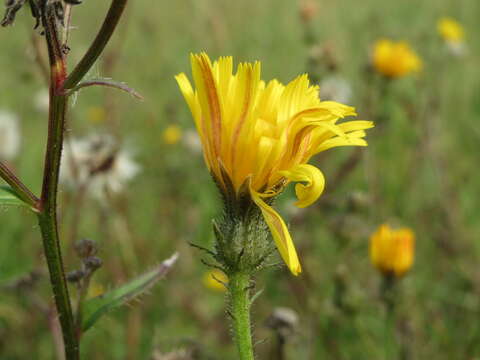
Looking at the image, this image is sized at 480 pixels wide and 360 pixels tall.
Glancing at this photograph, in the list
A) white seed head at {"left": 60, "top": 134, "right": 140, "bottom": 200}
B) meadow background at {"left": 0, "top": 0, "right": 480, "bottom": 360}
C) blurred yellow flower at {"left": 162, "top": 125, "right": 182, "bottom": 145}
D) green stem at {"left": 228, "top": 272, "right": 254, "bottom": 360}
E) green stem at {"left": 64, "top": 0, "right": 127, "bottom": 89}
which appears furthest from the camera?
blurred yellow flower at {"left": 162, "top": 125, "right": 182, "bottom": 145}

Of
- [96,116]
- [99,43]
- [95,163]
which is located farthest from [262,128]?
[96,116]

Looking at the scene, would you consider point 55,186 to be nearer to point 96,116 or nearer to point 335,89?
point 335,89

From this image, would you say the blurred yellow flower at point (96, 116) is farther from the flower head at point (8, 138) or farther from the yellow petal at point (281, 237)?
the yellow petal at point (281, 237)

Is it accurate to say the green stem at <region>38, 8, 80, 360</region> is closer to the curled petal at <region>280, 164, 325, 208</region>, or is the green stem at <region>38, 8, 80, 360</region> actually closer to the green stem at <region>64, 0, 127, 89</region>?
the green stem at <region>64, 0, 127, 89</region>

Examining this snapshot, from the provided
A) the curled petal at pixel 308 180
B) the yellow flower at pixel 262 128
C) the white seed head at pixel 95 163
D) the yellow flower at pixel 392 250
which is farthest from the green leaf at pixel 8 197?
the white seed head at pixel 95 163

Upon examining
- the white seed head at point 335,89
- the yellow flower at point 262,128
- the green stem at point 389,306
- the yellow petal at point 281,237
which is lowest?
the green stem at point 389,306

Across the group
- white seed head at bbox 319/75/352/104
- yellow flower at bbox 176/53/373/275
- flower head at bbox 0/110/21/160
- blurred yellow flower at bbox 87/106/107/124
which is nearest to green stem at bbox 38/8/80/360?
yellow flower at bbox 176/53/373/275
